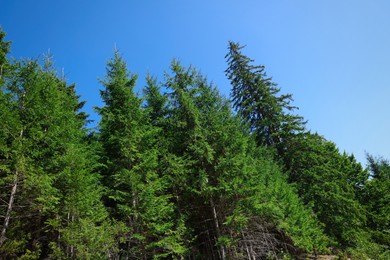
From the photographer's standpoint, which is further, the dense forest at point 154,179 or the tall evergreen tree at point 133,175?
the tall evergreen tree at point 133,175

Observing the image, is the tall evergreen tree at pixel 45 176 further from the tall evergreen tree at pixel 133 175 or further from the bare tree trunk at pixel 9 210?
the tall evergreen tree at pixel 133 175

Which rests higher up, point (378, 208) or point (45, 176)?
point (45, 176)

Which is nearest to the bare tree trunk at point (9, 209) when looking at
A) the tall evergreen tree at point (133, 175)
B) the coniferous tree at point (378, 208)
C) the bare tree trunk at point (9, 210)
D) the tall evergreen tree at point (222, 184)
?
the bare tree trunk at point (9, 210)

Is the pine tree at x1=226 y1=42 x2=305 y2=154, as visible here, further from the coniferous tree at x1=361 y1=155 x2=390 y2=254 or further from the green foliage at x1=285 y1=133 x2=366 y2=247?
the coniferous tree at x1=361 y1=155 x2=390 y2=254

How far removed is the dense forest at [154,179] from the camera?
32.4 ft

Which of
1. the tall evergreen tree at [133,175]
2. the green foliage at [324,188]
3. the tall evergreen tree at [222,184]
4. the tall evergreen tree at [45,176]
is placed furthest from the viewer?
the green foliage at [324,188]

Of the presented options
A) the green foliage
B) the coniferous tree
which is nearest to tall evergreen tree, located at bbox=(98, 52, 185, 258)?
the green foliage

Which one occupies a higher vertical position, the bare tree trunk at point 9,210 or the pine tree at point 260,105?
the pine tree at point 260,105

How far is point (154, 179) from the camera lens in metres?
13.0

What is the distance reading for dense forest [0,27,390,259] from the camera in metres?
9.88

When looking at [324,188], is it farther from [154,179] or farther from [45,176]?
[45,176]

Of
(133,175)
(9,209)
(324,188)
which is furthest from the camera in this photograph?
(324,188)

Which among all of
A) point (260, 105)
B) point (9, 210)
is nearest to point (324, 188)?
point (260, 105)

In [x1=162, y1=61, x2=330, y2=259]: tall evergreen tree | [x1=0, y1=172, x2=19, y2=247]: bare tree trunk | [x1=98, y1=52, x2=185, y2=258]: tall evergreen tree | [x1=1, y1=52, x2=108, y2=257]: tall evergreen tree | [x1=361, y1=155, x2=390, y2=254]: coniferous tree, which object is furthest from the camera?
[x1=361, y1=155, x2=390, y2=254]: coniferous tree
